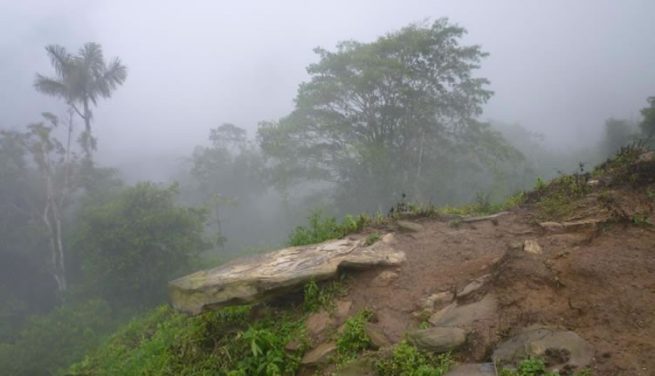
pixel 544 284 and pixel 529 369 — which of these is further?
pixel 544 284

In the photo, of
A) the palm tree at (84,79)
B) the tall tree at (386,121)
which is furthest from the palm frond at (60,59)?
the tall tree at (386,121)

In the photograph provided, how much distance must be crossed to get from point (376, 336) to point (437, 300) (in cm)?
85

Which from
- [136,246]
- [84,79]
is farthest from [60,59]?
[136,246]

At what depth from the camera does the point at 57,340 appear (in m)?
19.0

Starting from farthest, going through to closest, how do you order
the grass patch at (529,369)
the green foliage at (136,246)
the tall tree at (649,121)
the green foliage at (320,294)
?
the green foliage at (136,246) < the tall tree at (649,121) < the green foliage at (320,294) < the grass patch at (529,369)

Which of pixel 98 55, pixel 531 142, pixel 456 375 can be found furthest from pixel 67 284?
pixel 531 142

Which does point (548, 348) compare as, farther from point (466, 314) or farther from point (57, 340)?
point (57, 340)

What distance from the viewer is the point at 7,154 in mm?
31188

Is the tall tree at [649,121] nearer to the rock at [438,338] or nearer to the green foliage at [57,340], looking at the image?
the rock at [438,338]

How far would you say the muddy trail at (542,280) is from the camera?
11.3 feet

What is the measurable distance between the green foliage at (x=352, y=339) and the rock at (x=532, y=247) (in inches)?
74.4

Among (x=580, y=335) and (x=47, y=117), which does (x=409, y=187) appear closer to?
(x=580, y=335)

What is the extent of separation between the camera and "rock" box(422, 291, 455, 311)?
15.0 ft

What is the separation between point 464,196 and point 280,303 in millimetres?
23481
